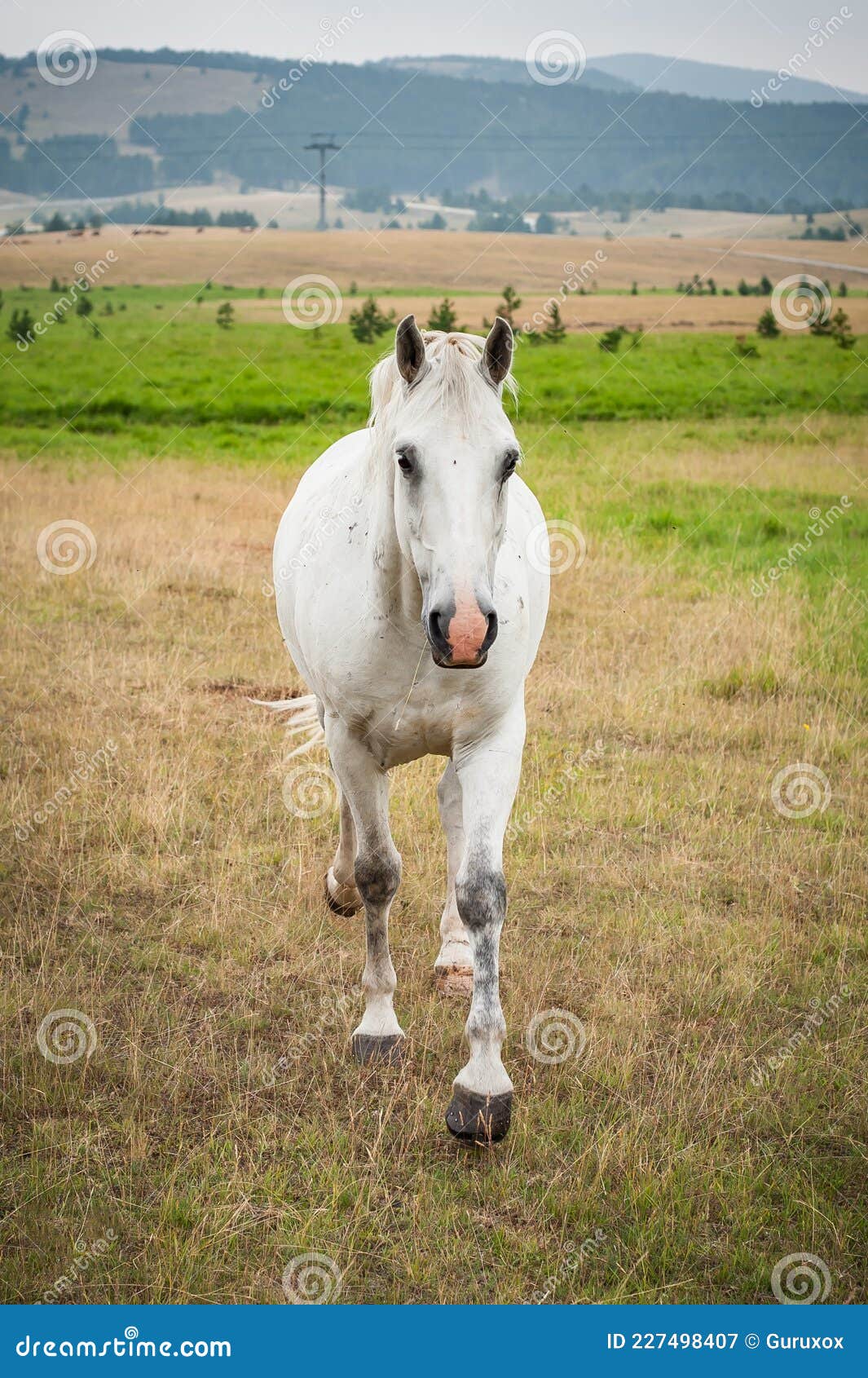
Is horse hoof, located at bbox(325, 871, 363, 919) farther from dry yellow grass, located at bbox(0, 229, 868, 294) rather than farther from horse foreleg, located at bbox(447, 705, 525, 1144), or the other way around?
dry yellow grass, located at bbox(0, 229, 868, 294)

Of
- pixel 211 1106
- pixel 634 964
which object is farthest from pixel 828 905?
pixel 211 1106

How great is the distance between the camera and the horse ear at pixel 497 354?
9.66 ft

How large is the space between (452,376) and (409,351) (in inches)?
6.9

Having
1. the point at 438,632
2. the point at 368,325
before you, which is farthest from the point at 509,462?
the point at 368,325

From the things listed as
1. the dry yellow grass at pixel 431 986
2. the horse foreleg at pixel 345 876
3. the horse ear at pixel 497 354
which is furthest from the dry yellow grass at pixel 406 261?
the horse ear at pixel 497 354

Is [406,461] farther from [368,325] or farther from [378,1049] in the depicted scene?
[368,325]

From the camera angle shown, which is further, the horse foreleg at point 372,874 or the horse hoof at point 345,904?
the horse hoof at point 345,904

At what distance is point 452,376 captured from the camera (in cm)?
288

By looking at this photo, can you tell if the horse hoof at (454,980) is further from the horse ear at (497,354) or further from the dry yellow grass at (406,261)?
the dry yellow grass at (406,261)

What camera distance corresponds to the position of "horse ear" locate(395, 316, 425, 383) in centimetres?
288

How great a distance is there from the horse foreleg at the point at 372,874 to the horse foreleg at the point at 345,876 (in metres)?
0.83

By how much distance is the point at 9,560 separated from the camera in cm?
1017

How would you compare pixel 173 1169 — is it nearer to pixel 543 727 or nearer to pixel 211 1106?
pixel 211 1106

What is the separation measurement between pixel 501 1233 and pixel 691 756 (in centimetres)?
393
